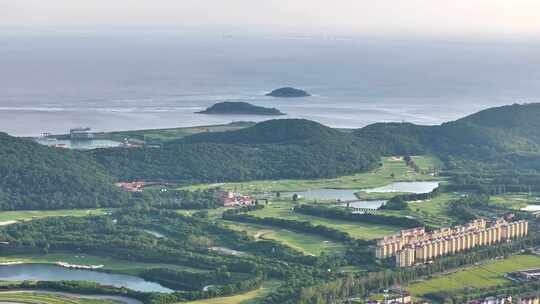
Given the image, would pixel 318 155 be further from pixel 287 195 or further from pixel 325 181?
pixel 287 195

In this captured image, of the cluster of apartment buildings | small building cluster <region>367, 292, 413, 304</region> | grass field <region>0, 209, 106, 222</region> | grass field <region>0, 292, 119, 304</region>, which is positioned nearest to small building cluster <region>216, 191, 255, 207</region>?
grass field <region>0, 209, 106, 222</region>

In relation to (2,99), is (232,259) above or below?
below

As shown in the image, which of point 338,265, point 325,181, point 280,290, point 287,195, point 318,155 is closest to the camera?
point 280,290

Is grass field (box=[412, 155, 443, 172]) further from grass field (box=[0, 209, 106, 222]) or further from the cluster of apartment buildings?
grass field (box=[0, 209, 106, 222])

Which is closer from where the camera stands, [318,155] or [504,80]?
[318,155]

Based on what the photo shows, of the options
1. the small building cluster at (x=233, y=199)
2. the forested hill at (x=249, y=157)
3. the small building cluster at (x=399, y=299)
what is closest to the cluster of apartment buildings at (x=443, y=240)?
the small building cluster at (x=399, y=299)

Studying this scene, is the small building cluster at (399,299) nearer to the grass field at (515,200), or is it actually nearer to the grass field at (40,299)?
the grass field at (40,299)

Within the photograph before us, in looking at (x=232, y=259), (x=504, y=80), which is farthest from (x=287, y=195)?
(x=504, y=80)
